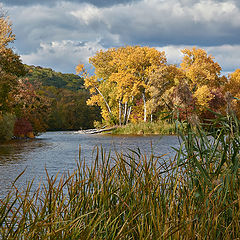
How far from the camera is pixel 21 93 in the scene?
2967 cm

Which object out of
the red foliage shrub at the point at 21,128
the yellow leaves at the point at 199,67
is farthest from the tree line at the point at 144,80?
the red foliage shrub at the point at 21,128

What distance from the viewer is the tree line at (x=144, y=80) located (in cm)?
3441

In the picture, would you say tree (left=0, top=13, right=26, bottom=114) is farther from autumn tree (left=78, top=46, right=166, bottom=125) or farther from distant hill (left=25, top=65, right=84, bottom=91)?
distant hill (left=25, top=65, right=84, bottom=91)

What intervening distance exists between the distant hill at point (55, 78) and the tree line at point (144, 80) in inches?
1080

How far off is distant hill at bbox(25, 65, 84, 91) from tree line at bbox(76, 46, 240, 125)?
27430mm

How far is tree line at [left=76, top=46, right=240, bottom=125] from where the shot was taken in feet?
113

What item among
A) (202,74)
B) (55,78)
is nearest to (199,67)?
(202,74)

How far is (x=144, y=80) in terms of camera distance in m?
36.2

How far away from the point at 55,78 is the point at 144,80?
38.9 metres

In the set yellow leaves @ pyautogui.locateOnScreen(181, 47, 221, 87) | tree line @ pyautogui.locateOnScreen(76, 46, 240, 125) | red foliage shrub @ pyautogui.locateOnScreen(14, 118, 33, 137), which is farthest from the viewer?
yellow leaves @ pyautogui.locateOnScreen(181, 47, 221, 87)

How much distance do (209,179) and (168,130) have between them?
87.8 ft

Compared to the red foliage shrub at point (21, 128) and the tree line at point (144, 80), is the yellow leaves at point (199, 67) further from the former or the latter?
the red foliage shrub at point (21, 128)

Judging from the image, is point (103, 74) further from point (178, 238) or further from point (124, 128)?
point (178, 238)

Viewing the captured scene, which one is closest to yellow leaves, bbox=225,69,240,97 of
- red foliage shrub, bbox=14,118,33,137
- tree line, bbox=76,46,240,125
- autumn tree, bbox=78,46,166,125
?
tree line, bbox=76,46,240,125
